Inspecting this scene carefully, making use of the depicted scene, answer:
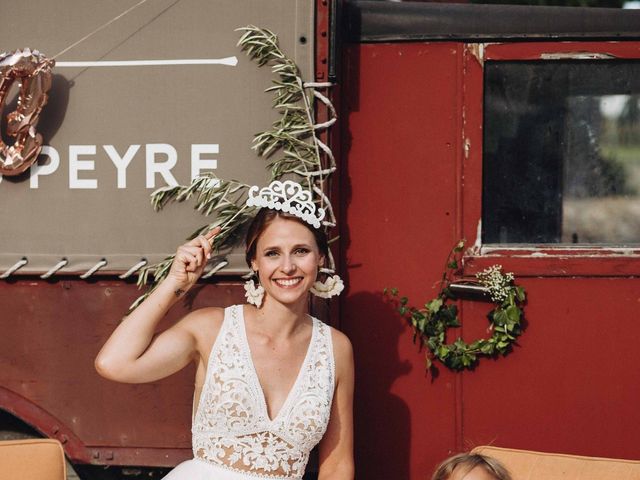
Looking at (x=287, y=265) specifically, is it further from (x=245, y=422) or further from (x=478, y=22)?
(x=478, y=22)

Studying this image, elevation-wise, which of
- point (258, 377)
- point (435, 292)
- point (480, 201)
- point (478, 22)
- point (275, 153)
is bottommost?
point (258, 377)

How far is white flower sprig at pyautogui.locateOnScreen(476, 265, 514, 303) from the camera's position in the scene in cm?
352

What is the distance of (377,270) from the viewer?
3.65 meters

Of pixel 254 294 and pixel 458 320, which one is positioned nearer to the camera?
pixel 254 294

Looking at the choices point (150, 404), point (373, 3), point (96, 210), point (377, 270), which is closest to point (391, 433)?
point (377, 270)

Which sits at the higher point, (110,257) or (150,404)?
(110,257)

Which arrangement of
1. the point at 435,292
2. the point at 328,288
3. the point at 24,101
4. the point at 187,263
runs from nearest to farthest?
the point at 187,263 < the point at 328,288 < the point at 24,101 < the point at 435,292

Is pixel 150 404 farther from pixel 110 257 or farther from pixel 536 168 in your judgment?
pixel 536 168

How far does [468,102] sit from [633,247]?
2.95 feet

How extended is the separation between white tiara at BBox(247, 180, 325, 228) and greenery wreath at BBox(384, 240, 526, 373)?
0.73m

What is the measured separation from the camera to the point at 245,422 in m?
2.98

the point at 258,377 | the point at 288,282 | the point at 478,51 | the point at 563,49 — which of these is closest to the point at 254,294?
the point at 288,282

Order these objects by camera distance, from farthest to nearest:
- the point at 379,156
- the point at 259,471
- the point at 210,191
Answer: the point at 379,156 → the point at 210,191 → the point at 259,471

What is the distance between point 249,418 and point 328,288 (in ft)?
1.82
